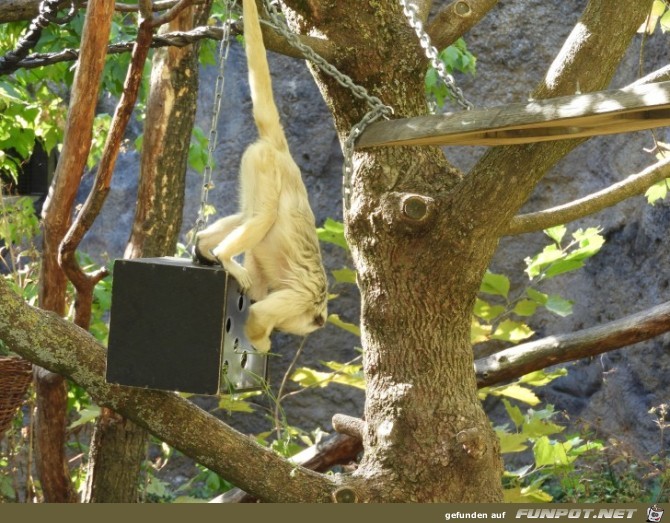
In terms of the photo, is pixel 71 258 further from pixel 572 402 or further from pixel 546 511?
pixel 572 402

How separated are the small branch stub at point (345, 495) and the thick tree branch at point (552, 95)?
916mm

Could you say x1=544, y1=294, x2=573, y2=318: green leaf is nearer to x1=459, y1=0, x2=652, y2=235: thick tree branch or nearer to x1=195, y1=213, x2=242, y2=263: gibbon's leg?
x1=459, y1=0, x2=652, y2=235: thick tree branch

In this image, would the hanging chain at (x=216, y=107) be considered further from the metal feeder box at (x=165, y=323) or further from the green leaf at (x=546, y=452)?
the green leaf at (x=546, y=452)

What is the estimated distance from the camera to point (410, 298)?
2.77 m

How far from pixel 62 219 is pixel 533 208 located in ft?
13.9

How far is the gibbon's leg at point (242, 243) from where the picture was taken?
9.35 feet

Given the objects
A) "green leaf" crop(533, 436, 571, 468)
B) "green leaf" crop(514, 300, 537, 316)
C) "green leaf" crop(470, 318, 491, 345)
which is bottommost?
"green leaf" crop(533, 436, 571, 468)

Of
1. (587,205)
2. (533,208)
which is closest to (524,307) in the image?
(587,205)

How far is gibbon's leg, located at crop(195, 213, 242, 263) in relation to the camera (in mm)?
2714

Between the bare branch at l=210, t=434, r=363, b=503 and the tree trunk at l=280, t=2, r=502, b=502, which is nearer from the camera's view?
the tree trunk at l=280, t=2, r=502, b=502

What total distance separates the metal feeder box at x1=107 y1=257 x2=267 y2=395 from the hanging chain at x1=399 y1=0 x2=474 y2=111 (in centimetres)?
89

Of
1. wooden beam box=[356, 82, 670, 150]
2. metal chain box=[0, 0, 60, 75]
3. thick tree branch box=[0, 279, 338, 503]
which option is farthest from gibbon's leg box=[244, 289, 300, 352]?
metal chain box=[0, 0, 60, 75]

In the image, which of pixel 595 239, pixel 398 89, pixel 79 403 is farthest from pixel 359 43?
pixel 79 403

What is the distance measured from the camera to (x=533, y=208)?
22.6ft
